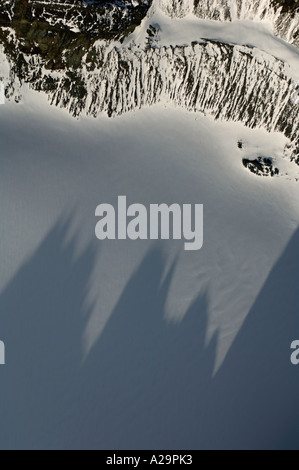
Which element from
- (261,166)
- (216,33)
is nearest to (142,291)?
(261,166)

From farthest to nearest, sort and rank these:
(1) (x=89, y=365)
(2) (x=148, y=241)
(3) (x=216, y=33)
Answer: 1. (2) (x=148, y=241)
2. (3) (x=216, y=33)
3. (1) (x=89, y=365)

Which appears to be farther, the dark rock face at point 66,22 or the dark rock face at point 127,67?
the dark rock face at point 127,67

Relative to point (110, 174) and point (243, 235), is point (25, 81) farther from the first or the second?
point (243, 235)

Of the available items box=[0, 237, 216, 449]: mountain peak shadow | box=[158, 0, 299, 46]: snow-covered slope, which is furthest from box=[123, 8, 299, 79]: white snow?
box=[0, 237, 216, 449]: mountain peak shadow

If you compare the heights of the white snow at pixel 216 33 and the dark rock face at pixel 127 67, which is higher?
the white snow at pixel 216 33

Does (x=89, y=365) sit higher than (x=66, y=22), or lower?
lower

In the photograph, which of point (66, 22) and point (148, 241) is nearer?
point (66, 22)

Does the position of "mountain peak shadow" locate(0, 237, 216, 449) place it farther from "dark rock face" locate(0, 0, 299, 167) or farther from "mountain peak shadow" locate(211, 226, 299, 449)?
"dark rock face" locate(0, 0, 299, 167)

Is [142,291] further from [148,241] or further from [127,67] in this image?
[127,67]

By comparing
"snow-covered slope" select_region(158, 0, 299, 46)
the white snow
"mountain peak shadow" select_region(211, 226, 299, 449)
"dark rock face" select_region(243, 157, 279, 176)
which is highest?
"snow-covered slope" select_region(158, 0, 299, 46)

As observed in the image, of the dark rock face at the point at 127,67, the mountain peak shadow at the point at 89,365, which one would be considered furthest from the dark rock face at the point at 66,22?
the mountain peak shadow at the point at 89,365

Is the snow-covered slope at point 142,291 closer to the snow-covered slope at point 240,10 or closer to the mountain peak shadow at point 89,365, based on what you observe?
the mountain peak shadow at point 89,365

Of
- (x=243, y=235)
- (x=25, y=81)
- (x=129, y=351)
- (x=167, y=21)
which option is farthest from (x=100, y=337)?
(x=167, y=21)
